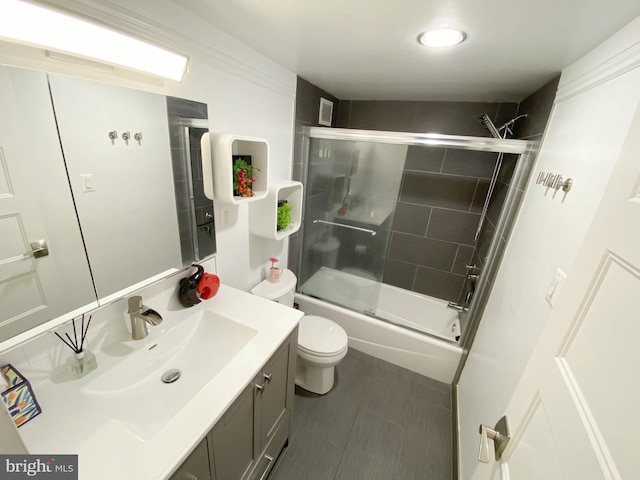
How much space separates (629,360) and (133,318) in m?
1.36

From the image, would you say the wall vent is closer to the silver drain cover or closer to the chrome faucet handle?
the chrome faucet handle

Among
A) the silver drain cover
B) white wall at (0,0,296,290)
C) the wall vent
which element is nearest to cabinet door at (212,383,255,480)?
the silver drain cover

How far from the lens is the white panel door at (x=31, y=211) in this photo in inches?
26.6

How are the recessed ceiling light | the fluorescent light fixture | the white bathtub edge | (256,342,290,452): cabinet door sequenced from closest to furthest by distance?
the fluorescent light fixture
the recessed ceiling light
(256,342,290,452): cabinet door
the white bathtub edge

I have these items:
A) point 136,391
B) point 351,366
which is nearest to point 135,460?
point 136,391

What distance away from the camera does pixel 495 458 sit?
70 cm

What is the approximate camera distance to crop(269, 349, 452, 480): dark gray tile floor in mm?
1375

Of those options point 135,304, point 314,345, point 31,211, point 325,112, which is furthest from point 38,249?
point 325,112

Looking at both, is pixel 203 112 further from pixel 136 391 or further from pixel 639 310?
pixel 639 310

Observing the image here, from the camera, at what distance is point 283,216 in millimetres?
1728

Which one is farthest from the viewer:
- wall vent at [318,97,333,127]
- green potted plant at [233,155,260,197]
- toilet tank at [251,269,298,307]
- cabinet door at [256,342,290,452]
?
wall vent at [318,97,333,127]

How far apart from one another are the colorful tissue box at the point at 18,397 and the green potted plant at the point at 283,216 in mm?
1238

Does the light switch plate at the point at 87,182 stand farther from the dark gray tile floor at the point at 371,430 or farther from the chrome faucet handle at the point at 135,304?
the dark gray tile floor at the point at 371,430

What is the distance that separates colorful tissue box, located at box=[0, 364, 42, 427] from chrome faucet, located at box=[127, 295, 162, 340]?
0.31 metres
